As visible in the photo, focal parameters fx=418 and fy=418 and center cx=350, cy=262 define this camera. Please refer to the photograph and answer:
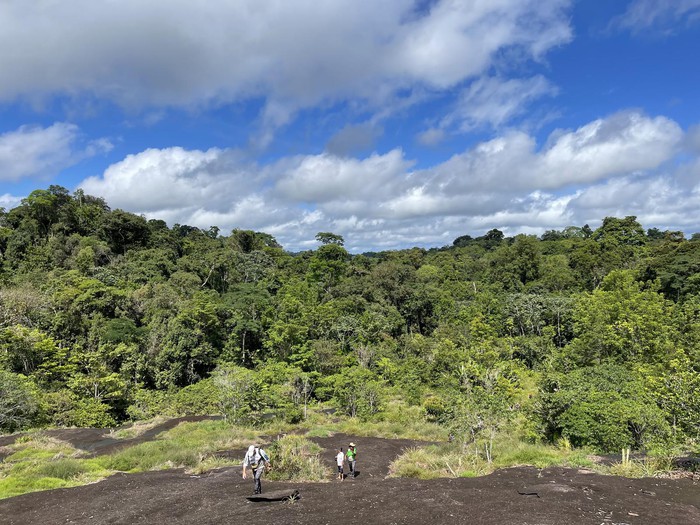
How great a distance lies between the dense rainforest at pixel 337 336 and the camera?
19.6 m

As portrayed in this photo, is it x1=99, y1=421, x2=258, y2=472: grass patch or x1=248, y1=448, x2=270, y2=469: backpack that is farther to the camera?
x1=99, y1=421, x2=258, y2=472: grass patch

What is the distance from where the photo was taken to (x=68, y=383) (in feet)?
95.7

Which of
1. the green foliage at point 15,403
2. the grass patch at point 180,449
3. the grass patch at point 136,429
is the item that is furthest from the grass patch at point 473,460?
the green foliage at point 15,403

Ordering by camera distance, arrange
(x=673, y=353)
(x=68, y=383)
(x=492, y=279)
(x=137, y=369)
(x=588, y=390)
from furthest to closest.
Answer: (x=492, y=279), (x=137, y=369), (x=68, y=383), (x=673, y=353), (x=588, y=390)

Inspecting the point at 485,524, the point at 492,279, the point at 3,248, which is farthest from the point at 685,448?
the point at 3,248

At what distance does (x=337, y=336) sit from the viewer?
4303cm

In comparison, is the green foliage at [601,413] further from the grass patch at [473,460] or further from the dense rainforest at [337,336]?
the grass patch at [473,460]

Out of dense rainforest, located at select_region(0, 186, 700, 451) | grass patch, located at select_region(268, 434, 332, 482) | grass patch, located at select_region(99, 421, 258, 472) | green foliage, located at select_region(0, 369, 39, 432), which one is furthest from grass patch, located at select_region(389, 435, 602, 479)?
green foliage, located at select_region(0, 369, 39, 432)

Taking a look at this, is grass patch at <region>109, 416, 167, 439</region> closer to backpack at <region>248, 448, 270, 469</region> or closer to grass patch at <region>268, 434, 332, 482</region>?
grass patch at <region>268, 434, 332, 482</region>

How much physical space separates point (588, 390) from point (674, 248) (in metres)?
41.3

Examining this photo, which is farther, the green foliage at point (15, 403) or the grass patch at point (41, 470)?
the green foliage at point (15, 403)

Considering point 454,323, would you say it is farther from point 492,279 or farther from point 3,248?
point 3,248

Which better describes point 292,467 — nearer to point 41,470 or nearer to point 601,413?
point 41,470

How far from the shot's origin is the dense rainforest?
19594 mm
